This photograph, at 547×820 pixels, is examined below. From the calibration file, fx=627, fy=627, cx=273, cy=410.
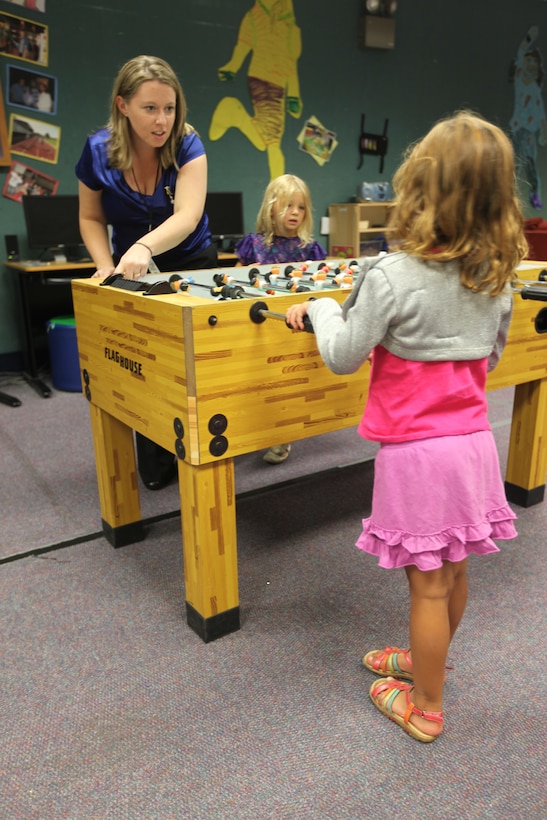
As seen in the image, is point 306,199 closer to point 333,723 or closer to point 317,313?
point 317,313

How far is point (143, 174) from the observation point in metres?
2.10

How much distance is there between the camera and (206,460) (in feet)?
4.79

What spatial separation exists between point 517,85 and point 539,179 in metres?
1.06

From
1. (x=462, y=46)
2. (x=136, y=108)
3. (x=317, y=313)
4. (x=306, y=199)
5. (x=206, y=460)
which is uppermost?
(x=462, y=46)

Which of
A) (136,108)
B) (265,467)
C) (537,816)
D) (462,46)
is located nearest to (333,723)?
(537,816)

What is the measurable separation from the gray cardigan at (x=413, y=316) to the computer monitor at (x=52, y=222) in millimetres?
3385

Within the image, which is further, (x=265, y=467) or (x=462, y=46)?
(x=462, y=46)

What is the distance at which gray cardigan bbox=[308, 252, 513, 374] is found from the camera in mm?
1097

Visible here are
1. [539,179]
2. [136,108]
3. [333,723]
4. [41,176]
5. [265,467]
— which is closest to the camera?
[333,723]

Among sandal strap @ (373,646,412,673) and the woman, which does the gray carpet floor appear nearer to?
sandal strap @ (373,646,412,673)

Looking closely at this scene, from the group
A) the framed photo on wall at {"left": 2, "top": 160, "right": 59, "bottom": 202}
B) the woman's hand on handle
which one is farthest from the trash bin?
the woman's hand on handle

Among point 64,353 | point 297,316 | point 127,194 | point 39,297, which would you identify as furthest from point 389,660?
point 39,297

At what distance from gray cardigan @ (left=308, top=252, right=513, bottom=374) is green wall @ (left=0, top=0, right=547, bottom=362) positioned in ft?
12.1

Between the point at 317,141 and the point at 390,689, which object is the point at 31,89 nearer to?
the point at 317,141
